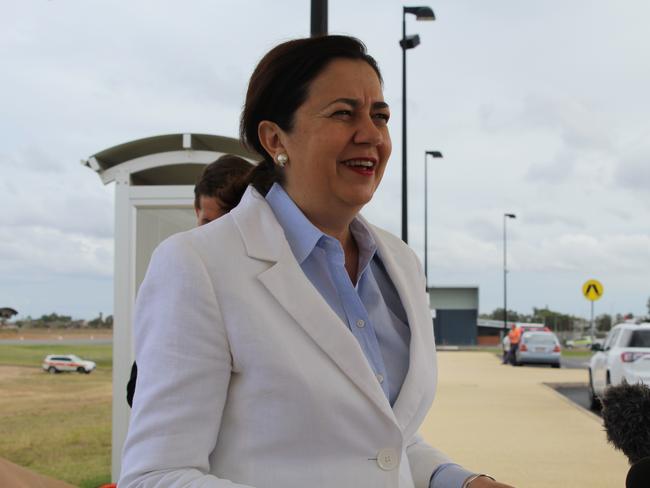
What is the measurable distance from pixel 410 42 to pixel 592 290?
1029 centimetres

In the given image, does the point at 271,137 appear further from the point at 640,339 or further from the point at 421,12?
the point at 421,12

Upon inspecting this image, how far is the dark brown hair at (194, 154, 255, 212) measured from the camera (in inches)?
130

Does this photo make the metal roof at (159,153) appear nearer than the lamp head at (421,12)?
Yes

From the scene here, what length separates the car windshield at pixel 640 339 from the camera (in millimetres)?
15383

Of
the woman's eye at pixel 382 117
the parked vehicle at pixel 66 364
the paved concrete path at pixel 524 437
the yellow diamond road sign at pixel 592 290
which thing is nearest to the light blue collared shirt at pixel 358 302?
the woman's eye at pixel 382 117

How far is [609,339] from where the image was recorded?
1662 centimetres

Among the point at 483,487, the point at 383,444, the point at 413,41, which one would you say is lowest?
the point at 483,487

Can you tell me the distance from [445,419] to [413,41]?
1252 cm

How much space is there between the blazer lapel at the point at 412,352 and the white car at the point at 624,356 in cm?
1299

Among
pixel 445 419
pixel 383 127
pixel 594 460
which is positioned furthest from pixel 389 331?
pixel 445 419

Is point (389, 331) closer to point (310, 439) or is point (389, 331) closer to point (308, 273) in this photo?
point (308, 273)

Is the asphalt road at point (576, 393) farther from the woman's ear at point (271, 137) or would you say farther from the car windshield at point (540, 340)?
the woman's ear at point (271, 137)

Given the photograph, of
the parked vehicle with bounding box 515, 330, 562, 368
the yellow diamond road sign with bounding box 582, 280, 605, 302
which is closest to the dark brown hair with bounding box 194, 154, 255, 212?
the yellow diamond road sign with bounding box 582, 280, 605, 302

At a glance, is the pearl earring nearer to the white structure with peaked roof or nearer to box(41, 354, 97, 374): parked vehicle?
the white structure with peaked roof
